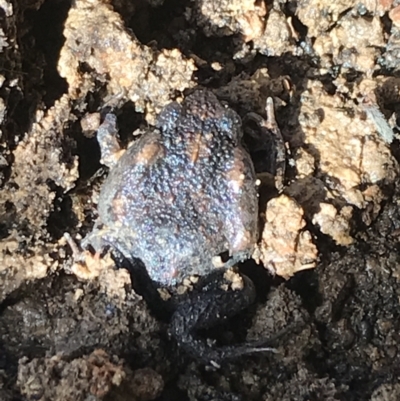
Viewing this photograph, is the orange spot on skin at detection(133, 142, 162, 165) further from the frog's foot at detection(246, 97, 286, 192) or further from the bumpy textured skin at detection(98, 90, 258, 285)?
the frog's foot at detection(246, 97, 286, 192)

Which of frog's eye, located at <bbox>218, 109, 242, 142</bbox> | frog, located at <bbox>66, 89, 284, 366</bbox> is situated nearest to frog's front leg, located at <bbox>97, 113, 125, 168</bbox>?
frog, located at <bbox>66, 89, 284, 366</bbox>

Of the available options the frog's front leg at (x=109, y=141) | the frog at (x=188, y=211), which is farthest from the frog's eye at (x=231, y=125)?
the frog's front leg at (x=109, y=141)

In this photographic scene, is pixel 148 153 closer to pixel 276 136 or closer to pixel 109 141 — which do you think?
pixel 109 141

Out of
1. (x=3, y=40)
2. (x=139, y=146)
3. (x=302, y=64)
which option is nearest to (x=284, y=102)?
(x=302, y=64)

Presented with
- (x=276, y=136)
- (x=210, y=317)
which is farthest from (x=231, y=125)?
(x=210, y=317)

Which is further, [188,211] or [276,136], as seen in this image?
[276,136]

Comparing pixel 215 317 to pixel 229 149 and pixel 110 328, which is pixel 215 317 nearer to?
pixel 110 328
